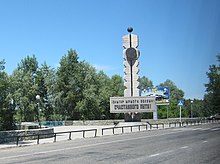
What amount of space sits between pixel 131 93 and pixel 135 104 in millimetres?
2714

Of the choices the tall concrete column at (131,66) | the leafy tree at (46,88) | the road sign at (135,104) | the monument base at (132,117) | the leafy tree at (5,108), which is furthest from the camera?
the leafy tree at (46,88)

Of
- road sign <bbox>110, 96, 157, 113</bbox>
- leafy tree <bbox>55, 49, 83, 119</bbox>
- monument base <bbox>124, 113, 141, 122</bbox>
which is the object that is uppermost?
leafy tree <bbox>55, 49, 83, 119</bbox>

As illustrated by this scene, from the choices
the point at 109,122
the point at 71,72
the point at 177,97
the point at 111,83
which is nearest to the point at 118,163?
the point at 109,122

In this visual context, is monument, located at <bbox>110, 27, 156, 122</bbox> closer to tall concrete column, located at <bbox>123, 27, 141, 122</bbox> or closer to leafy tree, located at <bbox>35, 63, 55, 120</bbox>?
tall concrete column, located at <bbox>123, 27, 141, 122</bbox>

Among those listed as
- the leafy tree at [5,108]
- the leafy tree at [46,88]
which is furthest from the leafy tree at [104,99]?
the leafy tree at [5,108]

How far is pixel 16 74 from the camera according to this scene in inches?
3130

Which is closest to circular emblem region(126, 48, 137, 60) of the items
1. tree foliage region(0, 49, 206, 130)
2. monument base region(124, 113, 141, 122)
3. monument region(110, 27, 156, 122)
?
monument region(110, 27, 156, 122)

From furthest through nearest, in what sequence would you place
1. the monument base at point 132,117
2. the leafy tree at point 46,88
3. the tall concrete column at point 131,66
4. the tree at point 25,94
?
the leafy tree at point 46,88 → the tree at point 25,94 → the tall concrete column at point 131,66 → the monument base at point 132,117

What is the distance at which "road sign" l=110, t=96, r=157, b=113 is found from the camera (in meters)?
48.5

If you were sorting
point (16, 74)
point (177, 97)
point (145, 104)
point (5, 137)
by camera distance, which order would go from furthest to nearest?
point (177, 97), point (16, 74), point (145, 104), point (5, 137)

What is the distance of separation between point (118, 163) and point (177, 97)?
127375mm

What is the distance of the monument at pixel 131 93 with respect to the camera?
48684 millimetres

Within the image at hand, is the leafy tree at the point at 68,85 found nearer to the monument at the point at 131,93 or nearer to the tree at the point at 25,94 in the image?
the tree at the point at 25,94

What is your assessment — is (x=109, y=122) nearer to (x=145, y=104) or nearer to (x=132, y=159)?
(x=145, y=104)
